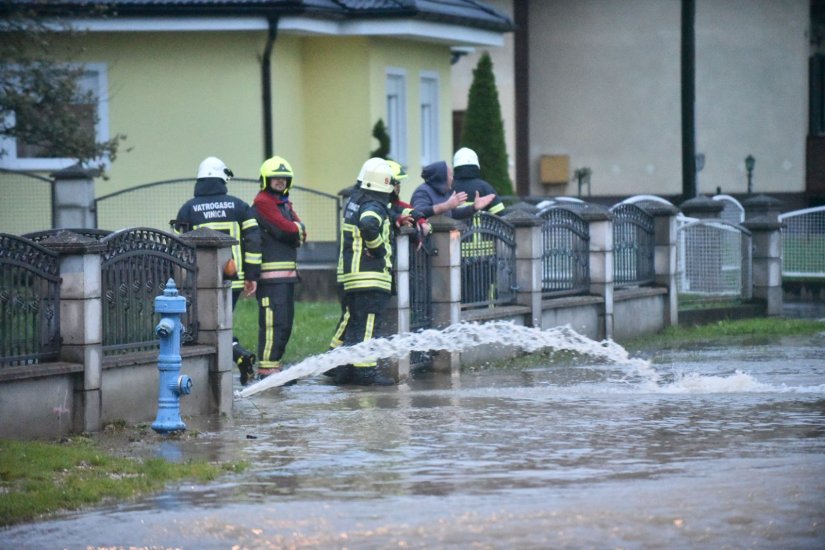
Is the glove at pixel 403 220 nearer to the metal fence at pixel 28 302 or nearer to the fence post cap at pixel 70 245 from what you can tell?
the fence post cap at pixel 70 245

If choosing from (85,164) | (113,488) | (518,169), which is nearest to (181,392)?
(113,488)

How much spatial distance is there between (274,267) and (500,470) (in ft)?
16.2

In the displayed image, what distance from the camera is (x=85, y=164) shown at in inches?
860

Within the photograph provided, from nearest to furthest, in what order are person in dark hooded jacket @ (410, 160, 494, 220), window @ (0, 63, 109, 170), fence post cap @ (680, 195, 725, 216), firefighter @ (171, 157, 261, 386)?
firefighter @ (171, 157, 261, 386) < person in dark hooded jacket @ (410, 160, 494, 220) < fence post cap @ (680, 195, 725, 216) < window @ (0, 63, 109, 170)

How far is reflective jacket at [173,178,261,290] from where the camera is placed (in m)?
13.8

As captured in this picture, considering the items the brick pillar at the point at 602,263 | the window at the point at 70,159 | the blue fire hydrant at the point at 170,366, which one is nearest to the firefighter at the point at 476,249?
the brick pillar at the point at 602,263

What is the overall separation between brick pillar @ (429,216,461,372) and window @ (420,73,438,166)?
46.1ft

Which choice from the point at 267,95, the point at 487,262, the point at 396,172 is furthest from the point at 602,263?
the point at 267,95

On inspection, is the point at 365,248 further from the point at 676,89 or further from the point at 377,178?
the point at 676,89

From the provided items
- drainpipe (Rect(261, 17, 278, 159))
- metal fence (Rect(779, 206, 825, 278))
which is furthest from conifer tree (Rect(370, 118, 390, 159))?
metal fence (Rect(779, 206, 825, 278))

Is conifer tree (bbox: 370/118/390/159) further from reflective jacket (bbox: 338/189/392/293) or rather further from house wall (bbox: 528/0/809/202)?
house wall (bbox: 528/0/809/202)

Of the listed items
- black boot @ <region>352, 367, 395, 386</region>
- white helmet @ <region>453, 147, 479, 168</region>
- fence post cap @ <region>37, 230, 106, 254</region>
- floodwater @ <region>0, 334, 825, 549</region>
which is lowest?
floodwater @ <region>0, 334, 825, 549</region>

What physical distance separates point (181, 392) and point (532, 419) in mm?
2505

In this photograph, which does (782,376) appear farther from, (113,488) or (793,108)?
(793,108)
